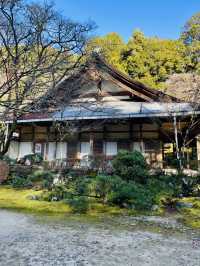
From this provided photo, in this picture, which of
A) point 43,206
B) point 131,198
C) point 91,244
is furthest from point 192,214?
point 43,206

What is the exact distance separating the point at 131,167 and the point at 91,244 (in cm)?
633

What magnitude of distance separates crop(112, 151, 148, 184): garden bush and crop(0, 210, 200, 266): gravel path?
14.4 feet

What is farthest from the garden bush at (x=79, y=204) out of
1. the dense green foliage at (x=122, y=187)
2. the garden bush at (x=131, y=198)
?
the garden bush at (x=131, y=198)

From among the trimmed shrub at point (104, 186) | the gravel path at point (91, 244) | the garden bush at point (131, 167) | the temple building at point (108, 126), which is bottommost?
the gravel path at point (91, 244)

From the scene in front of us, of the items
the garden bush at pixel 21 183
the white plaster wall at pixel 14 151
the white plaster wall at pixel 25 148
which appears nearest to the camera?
the garden bush at pixel 21 183

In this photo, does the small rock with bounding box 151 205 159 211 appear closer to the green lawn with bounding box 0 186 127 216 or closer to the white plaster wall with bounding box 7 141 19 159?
the green lawn with bounding box 0 186 127 216

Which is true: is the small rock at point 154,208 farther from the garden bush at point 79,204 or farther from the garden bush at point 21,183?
the garden bush at point 21,183

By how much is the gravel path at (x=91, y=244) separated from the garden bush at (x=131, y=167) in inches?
172

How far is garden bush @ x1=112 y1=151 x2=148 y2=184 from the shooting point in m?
10.9

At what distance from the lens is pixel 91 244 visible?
15.6 feet

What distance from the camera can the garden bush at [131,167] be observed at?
10867mm

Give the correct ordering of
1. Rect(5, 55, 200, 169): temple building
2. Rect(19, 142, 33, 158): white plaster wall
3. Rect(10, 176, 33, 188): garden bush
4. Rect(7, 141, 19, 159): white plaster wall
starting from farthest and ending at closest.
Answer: Rect(7, 141, 19, 159): white plaster wall < Rect(19, 142, 33, 158): white plaster wall < Rect(5, 55, 200, 169): temple building < Rect(10, 176, 33, 188): garden bush

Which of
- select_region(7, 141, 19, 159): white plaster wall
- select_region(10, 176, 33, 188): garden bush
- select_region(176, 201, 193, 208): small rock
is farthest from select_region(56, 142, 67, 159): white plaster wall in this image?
select_region(176, 201, 193, 208): small rock

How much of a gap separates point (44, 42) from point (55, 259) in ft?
12.2
